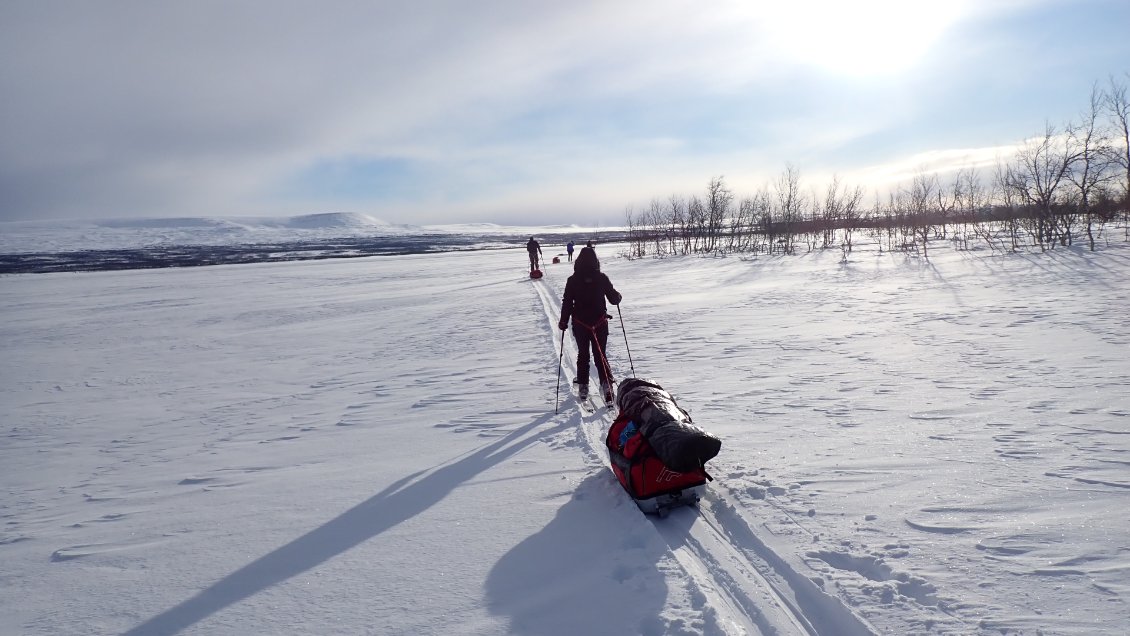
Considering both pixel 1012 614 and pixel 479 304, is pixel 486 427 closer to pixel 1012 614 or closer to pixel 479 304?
pixel 1012 614

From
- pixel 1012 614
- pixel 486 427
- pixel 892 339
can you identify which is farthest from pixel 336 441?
pixel 892 339

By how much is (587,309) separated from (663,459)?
309cm

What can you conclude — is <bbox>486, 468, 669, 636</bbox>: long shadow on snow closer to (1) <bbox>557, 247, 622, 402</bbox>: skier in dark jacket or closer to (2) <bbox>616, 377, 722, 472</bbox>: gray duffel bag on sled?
(2) <bbox>616, 377, 722, 472</bbox>: gray duffel bag on sled

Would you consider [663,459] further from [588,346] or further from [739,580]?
[588,346]

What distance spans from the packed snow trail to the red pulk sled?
152 millimetres

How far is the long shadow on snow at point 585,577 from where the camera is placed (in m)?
2.82

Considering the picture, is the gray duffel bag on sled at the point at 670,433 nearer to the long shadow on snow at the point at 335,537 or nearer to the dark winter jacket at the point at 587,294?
the long shadow on snow at the point at 335,537

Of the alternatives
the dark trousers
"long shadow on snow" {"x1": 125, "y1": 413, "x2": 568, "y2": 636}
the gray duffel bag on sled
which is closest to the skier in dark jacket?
the dark trousers

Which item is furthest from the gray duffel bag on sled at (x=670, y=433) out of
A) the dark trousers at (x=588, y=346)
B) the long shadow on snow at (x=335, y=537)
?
the dark trousers at (x=588, y=346)

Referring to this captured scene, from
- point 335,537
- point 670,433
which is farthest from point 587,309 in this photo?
point 335,537

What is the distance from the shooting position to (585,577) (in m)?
3.21

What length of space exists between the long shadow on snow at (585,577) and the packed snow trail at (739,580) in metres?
0.19

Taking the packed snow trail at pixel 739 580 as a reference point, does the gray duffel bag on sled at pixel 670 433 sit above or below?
above

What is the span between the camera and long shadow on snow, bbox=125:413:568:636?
10.1 feet
